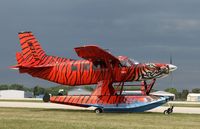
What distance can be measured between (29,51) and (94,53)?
7160 mm

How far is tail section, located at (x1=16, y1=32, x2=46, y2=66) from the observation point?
33.5 m

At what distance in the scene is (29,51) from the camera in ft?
112

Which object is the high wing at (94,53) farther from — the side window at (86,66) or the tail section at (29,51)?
the tail section at (29,51)

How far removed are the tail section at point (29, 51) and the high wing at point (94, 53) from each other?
5381mm

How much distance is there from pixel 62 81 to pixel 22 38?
5202 mm

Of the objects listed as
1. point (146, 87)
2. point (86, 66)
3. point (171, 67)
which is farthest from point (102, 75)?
point (171, 67)

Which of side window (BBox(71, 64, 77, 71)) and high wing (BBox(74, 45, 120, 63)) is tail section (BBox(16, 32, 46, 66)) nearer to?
side window (BBox(71, 64, 77, 71))

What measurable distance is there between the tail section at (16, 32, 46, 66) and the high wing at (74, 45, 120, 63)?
17.7 ft

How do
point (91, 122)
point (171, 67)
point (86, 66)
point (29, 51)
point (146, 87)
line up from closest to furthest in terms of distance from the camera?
point (91, 122)
point (171, 67)
point (146, 87)
point (86, 66)
point (29, 51)

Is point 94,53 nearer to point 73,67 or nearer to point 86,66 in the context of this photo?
point 86,66

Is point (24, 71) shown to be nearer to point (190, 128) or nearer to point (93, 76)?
point (93, 76)

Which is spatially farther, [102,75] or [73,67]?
A: [73,67]

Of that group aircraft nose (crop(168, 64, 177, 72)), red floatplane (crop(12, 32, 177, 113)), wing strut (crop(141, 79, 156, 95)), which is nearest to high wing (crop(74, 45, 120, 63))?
red floatplane (crop(12, 32, 177, 113))

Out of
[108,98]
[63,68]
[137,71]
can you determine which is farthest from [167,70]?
[63,68]
